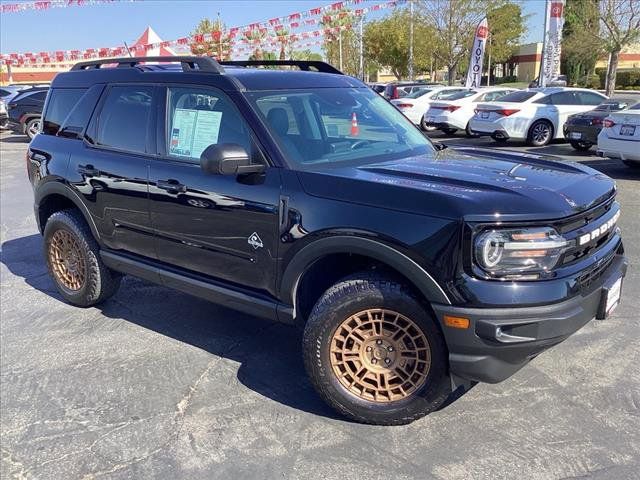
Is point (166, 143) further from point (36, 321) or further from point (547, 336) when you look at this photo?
point (547, 336)

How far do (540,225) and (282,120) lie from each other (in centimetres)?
164

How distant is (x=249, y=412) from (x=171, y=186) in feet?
4.90

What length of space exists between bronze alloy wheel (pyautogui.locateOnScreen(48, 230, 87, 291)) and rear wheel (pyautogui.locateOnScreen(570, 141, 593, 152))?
37.1ft

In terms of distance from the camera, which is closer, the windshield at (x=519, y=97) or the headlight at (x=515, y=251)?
the headlight at (x=515, y=251)

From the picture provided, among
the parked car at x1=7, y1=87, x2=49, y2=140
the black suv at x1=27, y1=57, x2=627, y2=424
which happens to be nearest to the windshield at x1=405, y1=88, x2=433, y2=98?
the parked car at x1=7, y1=87, x2=49, y2=140

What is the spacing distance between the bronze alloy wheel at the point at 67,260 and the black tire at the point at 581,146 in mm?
11254

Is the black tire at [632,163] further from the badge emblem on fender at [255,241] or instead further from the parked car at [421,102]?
the parked car at [421,102]

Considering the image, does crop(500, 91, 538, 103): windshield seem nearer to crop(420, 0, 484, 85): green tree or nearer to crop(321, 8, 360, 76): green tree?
crop(420, 0, 484, 85): green tree

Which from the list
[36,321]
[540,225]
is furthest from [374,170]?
[36,321]

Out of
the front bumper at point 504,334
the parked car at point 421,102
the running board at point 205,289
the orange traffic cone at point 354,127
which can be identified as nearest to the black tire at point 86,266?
the running board at point 205,289

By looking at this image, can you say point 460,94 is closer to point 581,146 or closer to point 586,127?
point 581,146

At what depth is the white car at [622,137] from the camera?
9.55 meters

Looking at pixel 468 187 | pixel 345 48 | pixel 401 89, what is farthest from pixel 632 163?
pixel 345 48

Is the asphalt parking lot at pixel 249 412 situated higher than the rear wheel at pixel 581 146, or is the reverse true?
the asphalt parking lot at pixel 249 412
